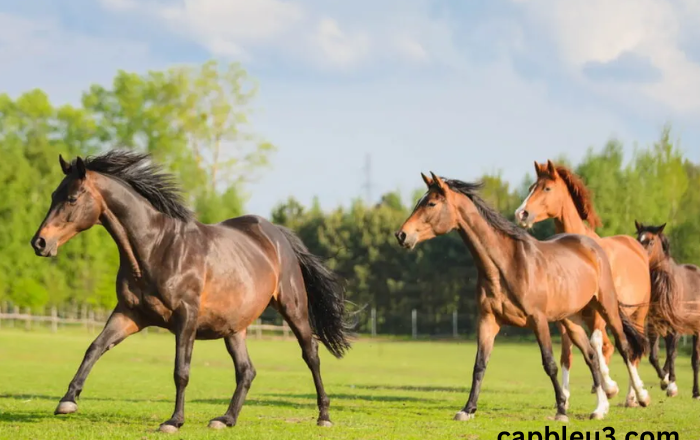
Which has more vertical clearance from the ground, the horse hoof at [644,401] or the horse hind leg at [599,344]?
the horse hind leg at [599,344]

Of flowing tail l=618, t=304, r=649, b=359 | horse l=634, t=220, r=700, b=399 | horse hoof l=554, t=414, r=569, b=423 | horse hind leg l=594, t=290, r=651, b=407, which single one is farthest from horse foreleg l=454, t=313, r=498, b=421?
horse l=634, t=220, r=700, b=399

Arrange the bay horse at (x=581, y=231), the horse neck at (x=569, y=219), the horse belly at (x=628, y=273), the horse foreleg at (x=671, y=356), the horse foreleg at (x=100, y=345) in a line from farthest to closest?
the horse foreleg at (x=671, y=356) < the horse neck at (x=569, y=219) < the horse belly at (x=628, y=273) < the bay horse at (x=581, y=231) < the horse foreleg at (x=100, y=345)

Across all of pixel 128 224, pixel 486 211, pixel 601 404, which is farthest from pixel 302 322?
pixel 601 404

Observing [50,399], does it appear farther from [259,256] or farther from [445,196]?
[445,196]

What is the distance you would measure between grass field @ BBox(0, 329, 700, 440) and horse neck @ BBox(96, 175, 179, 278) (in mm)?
1647

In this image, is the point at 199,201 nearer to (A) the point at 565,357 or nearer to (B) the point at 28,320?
(B) the point at 28,320

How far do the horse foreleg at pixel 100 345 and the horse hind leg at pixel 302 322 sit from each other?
1.80 meters

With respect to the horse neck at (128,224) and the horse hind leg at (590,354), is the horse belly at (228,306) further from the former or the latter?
the horse hind leg at (590,354)

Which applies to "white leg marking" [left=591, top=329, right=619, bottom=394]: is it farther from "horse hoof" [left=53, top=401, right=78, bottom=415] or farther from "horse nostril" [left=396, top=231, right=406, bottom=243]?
"horse hoof" [left=53, top=401, right=78, bottom=415]

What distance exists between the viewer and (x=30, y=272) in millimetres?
45656

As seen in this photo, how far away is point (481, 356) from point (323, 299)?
6.61 ft

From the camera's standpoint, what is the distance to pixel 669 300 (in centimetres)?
1441

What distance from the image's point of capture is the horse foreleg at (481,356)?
1029cm

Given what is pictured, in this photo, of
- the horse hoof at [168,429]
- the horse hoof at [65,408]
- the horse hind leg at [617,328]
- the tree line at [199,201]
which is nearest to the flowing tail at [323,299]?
the horse hoof at [168,429]
